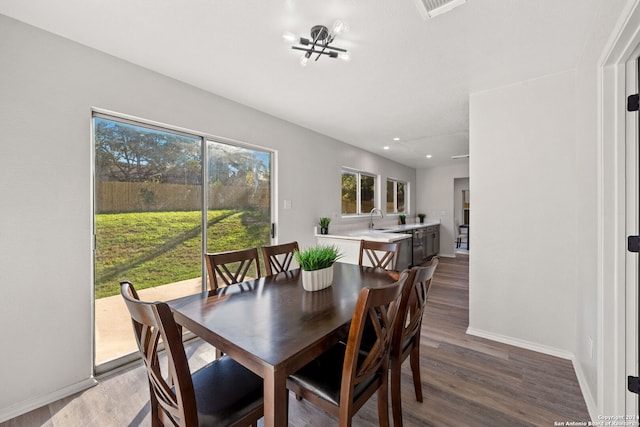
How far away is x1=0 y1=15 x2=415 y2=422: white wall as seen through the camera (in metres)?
1.65

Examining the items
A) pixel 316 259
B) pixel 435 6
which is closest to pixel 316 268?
pixel 316 259

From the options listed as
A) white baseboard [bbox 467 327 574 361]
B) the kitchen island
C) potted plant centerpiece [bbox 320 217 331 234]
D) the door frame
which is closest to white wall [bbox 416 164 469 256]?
the kitchen island

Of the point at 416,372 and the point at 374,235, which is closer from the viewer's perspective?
the point at 416,372

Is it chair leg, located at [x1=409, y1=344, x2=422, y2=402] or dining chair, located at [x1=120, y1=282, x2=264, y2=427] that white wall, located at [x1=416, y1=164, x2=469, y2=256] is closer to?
chair leg, located at [x1=409, y1=344, x2=422, y2=402]

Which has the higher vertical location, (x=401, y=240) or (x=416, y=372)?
(x=401, y=240)

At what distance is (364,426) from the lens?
155 centimetres

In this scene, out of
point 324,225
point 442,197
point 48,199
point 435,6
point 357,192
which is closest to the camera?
point 435,6

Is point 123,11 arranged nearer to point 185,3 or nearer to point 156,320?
point 185,3

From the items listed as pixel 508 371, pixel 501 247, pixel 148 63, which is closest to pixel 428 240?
pixel 501 247

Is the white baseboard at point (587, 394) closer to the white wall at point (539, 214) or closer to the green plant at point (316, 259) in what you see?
the white wall at point (539, 214)

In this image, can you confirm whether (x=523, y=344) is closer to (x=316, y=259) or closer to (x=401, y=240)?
(x=401, y=240)

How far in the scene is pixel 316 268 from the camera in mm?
1672

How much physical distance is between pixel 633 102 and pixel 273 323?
7.05 ft

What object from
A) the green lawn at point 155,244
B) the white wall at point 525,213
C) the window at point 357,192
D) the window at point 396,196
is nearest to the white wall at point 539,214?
the white wall at point 525,213
